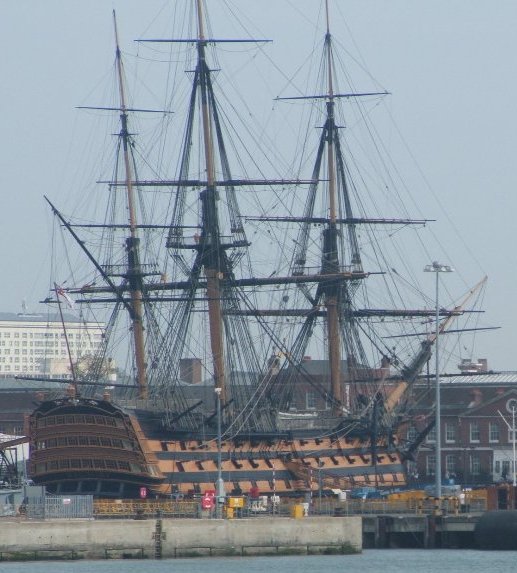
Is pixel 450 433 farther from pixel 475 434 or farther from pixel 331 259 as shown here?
pixel 331 259

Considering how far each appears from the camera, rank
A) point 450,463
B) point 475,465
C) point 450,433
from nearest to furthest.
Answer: point 475,465, point 450,463, point 450,433

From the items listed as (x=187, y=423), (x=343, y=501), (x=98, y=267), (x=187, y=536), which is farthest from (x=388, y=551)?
(x=98, y=267)

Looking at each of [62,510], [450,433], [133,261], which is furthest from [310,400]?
[62,510]

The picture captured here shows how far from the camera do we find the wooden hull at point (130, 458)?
91.9 metres

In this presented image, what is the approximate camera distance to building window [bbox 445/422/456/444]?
13012cm

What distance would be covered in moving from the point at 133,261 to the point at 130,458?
57.4 feet

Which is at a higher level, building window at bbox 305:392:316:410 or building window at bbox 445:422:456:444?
building window at bbox 305:392:316:410

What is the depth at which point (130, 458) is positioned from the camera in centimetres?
9194

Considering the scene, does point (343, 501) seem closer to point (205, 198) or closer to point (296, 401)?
point (205, 198)

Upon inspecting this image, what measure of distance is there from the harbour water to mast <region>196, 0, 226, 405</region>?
92.1ft

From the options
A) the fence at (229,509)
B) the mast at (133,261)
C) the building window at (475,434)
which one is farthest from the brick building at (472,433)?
the fence at (229,509)

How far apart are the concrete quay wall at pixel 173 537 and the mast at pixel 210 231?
29.9 meters

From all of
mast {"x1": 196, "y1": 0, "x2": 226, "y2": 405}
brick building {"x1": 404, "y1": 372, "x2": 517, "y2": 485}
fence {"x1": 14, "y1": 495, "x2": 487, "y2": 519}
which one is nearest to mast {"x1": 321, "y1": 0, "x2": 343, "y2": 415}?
mast {"x1": 196, "y1": 0, "x2": 226, "y2": 405}

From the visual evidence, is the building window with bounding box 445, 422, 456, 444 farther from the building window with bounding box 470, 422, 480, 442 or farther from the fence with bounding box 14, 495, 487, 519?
the fence with bounding box 14, 495, 487, 519
